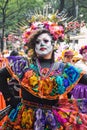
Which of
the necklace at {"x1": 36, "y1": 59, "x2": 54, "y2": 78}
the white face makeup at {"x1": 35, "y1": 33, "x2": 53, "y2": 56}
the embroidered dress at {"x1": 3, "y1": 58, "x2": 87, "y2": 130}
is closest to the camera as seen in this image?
the embroidered dress at {"x1": 3, "y1": 58, "x2": 87, "y2": 130}

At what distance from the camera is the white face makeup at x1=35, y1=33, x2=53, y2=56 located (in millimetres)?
5055

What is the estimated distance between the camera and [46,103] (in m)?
4.82

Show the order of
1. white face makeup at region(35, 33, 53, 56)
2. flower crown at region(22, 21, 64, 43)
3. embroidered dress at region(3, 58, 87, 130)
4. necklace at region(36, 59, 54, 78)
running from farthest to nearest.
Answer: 1. flower crown at region(22, 21, 64, 43)
2. white face makeup at region(35, 33, 53, 56)
3. necklace at region(36, 59, 54, 78)
4. embroidered dress at region(3, 58, 87, 130)

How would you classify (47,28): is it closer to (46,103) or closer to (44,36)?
(44,36)

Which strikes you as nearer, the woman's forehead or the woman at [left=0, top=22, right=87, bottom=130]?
the woman at [left=0, top=22, right=87, bottom=130]

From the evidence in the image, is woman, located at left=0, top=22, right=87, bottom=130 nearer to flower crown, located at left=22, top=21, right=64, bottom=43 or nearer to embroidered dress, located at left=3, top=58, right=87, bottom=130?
embroidered dress, located at left=3, top=58, right=87, bottom=130

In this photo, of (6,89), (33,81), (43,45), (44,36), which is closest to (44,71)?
(33,81)

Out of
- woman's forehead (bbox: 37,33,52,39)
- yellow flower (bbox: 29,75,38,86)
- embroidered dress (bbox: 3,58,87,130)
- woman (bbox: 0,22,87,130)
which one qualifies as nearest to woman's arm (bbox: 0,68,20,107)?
woman (bbox: 0,22,87,130)

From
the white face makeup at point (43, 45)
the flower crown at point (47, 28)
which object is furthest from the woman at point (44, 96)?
the flower crown at point (47, 28)

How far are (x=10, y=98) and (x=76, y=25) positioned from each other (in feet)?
4.44

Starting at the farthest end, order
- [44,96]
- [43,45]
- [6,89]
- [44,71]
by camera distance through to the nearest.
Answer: [6,89] → [43,45] → [44,71] → [44,96]

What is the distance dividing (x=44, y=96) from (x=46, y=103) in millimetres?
83

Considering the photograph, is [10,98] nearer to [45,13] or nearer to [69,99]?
[69,99]

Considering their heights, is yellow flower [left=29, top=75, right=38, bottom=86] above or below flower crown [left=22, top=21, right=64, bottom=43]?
below
